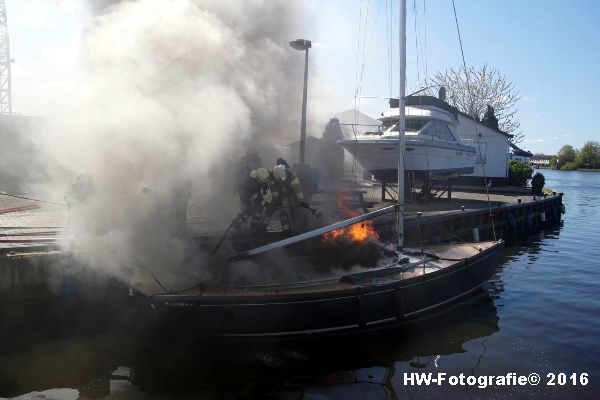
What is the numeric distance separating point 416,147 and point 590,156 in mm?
117890

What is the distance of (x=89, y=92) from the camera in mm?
10375

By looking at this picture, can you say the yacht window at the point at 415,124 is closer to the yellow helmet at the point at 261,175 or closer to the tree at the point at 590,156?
the yellow helmet at the point at 261,175

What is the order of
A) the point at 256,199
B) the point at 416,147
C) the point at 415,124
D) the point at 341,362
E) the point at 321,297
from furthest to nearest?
the point at 415,124 → the point at 416,147 → the point at 256,199 → the point at 321,297 → the point at 341,362

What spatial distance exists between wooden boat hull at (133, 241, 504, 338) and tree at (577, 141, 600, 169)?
127 meters

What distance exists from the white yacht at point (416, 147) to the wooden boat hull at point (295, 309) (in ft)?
32.3

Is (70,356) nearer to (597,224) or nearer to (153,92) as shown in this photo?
(153,92)

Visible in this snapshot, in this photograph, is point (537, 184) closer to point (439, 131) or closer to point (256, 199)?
point (439, 131)

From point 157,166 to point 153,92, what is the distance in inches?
80.9

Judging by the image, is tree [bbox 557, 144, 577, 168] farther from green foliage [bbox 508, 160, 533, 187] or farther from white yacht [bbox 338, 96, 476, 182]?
white yacht [bbox 338, 96, 476, 182]

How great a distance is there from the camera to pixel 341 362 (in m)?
7.98

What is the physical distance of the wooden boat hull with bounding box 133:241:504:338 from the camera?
7.63 m

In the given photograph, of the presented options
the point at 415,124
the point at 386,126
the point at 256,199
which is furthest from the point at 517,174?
the point at 256,199

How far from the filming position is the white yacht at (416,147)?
1888 cm

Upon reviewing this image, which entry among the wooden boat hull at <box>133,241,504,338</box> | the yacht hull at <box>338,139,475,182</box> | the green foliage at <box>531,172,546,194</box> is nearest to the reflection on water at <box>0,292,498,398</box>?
the wooden boat hull at <box>133,241,504,338</box>
